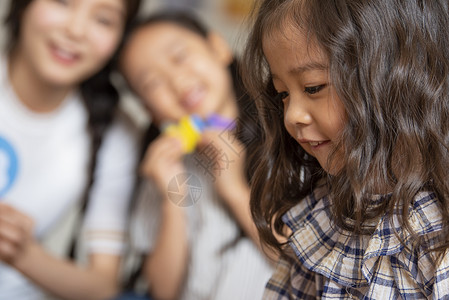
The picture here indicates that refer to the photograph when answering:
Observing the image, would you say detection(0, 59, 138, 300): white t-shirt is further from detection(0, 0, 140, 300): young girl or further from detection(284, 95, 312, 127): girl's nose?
detection(284, 95, 312, 127): girl's nose

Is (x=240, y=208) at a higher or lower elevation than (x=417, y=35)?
lower

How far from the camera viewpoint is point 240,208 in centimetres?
100

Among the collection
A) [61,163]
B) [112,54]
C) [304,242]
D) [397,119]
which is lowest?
[61,163]

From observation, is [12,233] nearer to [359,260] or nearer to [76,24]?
[76,24]

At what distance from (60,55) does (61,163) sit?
8.7 inches

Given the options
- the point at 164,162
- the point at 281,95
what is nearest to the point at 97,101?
the point at 164,162

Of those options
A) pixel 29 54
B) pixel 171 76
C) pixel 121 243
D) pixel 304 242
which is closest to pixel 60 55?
pixel 29 54

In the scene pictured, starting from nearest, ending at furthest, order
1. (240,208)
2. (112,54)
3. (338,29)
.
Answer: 1. (338,29)
2. (240,208)
3. (112,54)

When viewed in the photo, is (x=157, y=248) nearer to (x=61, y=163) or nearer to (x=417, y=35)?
(x=61, y=163)

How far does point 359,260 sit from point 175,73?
623 mm

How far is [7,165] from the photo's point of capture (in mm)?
1081

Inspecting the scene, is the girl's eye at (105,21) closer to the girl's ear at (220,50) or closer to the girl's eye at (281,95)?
the girl's ear at (220,50)

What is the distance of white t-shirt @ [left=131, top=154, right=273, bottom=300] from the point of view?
98cm

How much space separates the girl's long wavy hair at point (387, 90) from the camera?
0.45 meters
